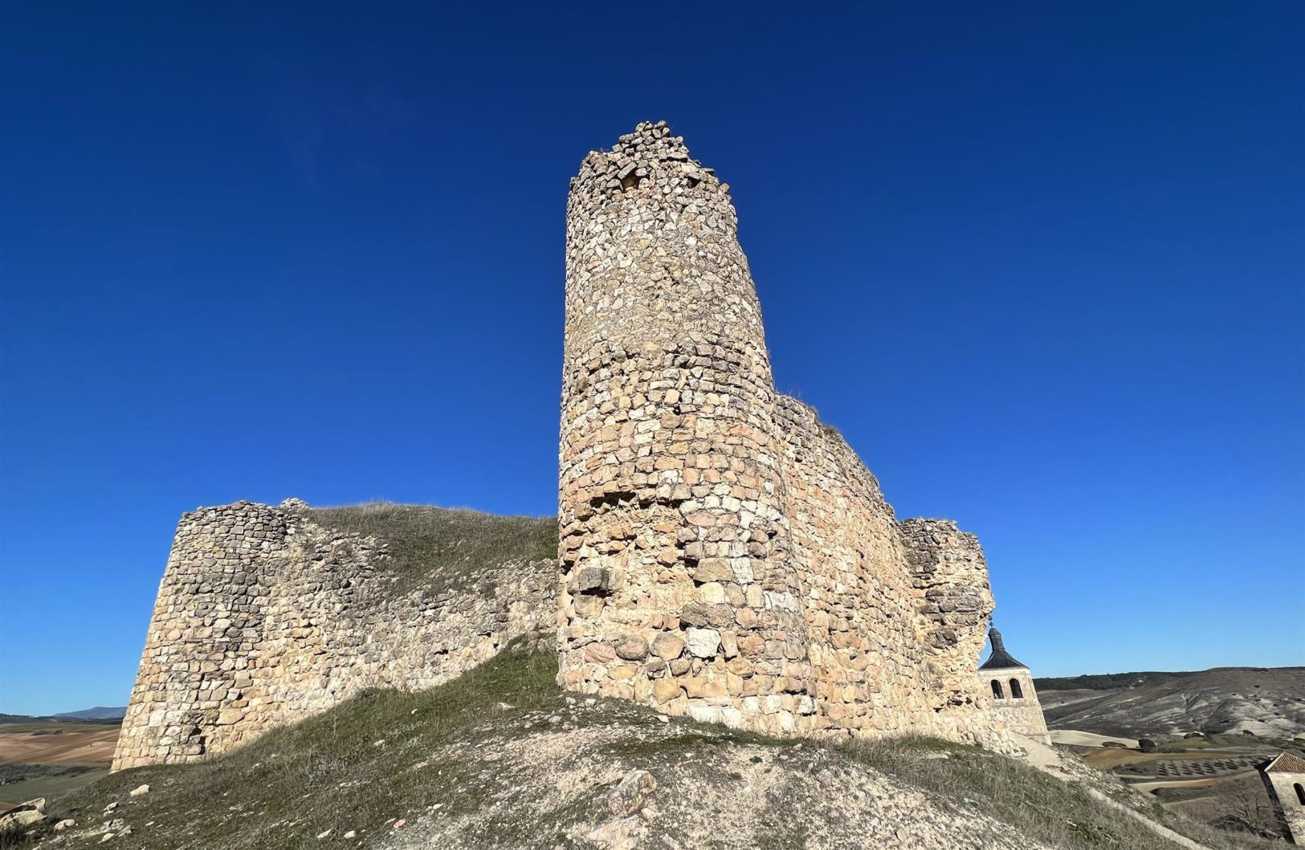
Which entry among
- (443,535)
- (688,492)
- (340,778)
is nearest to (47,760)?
(443,535)

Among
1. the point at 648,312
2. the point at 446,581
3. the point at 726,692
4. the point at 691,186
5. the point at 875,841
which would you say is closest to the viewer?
the point at 875,841

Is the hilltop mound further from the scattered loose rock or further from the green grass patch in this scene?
the scattered loose rock

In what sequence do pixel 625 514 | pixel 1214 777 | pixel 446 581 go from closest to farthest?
pixel 625 514
pixel 446 581
pixel 1214 777

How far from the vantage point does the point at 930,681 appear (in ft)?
47.0

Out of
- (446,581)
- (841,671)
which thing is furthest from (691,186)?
(446,581)

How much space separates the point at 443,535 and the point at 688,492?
38.7ft

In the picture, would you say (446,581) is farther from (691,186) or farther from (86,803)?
(691,186)

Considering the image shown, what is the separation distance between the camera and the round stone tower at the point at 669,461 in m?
7.07

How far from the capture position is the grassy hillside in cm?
464

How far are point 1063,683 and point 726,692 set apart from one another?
566ft

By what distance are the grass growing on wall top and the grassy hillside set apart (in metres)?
4.47

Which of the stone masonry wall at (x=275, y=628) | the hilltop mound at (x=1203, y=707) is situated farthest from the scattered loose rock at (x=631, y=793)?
the hilltop mound at (x=1203, y=707)

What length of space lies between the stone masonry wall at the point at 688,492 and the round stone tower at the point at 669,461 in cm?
2

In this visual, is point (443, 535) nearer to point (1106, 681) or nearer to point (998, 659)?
point (998, 659)
